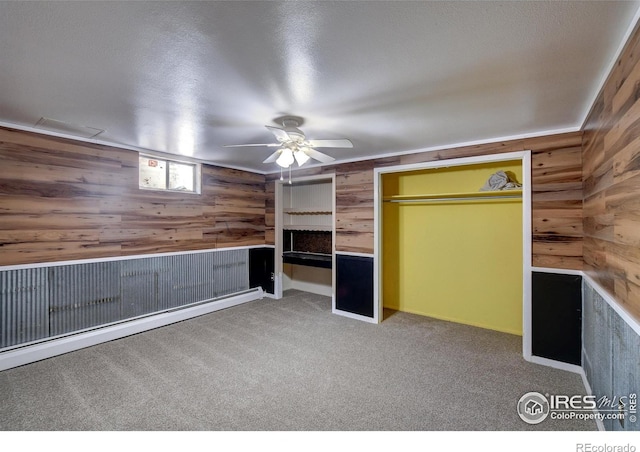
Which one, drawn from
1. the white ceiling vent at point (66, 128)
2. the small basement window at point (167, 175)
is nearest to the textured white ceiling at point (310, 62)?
the white ceiling vent at point (66, 128)

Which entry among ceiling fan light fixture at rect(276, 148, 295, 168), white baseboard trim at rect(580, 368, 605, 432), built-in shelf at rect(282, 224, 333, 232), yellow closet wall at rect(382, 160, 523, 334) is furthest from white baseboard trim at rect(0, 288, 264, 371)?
white baseboard trim at rect(580, 368, 605, 432)

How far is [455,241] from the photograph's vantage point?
4102 mm

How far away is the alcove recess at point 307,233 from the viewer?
5359 mm

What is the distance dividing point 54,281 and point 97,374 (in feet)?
3.79

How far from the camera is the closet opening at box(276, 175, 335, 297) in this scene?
5.32 metres

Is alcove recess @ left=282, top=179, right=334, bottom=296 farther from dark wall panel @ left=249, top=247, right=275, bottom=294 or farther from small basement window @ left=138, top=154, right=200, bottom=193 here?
small basement window @ left=138, top=154, right=200, bottom=193

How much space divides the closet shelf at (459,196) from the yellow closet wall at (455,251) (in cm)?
8

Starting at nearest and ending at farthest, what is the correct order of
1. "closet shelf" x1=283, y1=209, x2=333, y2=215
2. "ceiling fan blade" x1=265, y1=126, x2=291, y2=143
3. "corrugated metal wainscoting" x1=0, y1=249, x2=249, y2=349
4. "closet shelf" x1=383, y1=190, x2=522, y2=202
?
"ceiling fan blade" x1=265, y1=126, x2=291, y2=143
"corrugated metal wainscoting" x1=0, y1=249, x2=249, y2=349
"closet shelf" x1=383, y1=190, x2=522, y2=202
"closet shelf" x1=283, y1=209, x2=333, y2=215

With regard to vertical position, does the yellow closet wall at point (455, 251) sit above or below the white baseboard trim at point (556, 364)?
above

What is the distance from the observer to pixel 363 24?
138cm

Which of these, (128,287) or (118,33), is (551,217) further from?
(128,287)

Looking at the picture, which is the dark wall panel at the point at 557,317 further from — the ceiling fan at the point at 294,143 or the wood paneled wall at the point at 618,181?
the ceiling fan at the point at 294,143

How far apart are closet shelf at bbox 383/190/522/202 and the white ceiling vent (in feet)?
12.0

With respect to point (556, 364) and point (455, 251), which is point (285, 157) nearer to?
point (455, 251)
